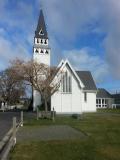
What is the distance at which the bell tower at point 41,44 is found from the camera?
6475 cm

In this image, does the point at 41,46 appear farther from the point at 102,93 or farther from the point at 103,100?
Result: the point at 103,100

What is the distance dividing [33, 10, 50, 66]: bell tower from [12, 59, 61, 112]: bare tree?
742 inches

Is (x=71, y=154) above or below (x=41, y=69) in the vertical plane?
below

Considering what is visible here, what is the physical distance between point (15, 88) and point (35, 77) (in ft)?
133

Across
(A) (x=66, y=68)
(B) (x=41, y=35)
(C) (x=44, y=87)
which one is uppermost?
(B) (x=41, y=35)

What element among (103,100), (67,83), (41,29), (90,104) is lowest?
(90,104)

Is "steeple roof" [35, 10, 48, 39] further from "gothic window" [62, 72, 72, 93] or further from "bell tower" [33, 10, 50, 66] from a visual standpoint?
"gothic window" [62, 72, 72, 93]

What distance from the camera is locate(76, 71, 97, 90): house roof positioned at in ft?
185

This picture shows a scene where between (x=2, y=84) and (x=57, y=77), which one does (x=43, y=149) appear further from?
(x=2, y=84)

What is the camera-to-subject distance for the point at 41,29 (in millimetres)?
70000

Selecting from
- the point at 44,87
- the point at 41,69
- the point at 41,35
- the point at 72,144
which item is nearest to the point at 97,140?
the point at 72,144

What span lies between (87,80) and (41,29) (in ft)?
60.6

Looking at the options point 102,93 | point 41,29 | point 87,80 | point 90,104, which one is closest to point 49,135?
point 90,104

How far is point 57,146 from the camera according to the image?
13.0 meters
